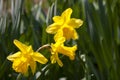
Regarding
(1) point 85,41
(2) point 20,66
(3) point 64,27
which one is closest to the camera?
(2) point 20,66

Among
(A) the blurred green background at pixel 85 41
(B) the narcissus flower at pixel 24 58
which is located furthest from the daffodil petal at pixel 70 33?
(A) the blurred green background at pixel 85 41

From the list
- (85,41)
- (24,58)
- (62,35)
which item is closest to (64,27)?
(62,35)

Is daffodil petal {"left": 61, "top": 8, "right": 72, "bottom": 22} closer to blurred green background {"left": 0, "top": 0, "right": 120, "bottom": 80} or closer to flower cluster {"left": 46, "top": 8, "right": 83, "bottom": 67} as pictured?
flower cluster {"left": 46, "top": 8, "right": 83, "bottom": 67}

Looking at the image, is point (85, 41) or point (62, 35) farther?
point (85, 41)

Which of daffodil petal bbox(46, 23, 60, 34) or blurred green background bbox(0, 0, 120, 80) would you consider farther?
blurred green background bbox(0, 0, 120, 80)

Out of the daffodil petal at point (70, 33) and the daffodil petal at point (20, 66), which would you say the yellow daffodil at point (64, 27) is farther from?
the daffodil petal at point (20, 66)

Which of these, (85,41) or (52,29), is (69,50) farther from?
(85,41)

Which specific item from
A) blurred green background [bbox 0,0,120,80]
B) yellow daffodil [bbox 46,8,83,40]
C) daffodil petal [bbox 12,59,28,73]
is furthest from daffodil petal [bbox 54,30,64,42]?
blurred green background [bbox 0,0,120,80]

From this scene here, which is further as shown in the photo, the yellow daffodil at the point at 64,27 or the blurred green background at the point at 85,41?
the blurred green background at the point at 85,41

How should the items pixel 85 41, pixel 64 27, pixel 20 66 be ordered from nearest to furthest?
pixel 20 66 → pixel 64 27 → pixel 85 41

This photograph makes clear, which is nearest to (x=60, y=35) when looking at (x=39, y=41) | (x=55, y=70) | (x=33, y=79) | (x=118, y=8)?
(x=33, y=79)

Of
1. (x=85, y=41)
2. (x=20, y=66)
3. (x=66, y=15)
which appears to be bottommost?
(x=85, y=41)

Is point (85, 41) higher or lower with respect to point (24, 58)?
lower
